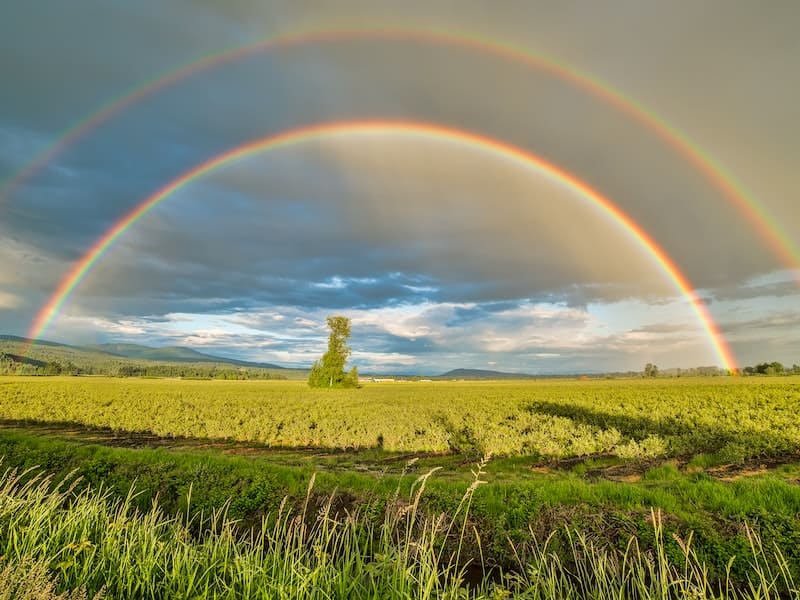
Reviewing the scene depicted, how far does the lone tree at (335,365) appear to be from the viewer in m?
98.6

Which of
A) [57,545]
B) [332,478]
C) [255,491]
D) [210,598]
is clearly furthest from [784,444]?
[57,545]

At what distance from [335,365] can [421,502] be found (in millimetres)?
90325

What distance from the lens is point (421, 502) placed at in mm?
11734

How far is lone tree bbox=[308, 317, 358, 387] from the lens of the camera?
98625mm

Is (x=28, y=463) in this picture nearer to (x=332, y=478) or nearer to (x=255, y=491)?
(x=255, y=491)

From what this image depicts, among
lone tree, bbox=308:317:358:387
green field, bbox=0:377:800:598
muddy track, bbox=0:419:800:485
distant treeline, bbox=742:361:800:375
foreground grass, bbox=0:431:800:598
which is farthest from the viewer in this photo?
distant treeline, bbox=742:361:800:375

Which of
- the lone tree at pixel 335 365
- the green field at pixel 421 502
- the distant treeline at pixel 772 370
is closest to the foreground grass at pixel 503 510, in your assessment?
the green field at pixel 421 502

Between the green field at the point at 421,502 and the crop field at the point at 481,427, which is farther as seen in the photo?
the crop field at the point at 481,427

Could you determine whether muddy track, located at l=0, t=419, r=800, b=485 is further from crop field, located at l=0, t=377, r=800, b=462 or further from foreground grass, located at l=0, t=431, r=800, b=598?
foreground grass, located at l=0, t=431, r=800, b=598

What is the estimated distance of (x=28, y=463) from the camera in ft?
54.1

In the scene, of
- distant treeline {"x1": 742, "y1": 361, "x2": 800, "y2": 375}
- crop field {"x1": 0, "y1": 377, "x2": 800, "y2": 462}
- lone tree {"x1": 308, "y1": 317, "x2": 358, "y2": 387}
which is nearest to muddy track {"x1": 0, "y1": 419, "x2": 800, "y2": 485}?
crop field {"x1": 0, "y1": 377, "x2": 800, "y2": 462}

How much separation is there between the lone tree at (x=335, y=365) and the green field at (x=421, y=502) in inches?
2495

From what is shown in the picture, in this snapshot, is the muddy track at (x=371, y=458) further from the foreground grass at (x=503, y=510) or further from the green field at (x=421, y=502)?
the foreground grass at (x=503, y=510)

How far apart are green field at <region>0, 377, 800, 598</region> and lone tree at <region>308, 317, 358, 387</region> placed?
2495 inches
